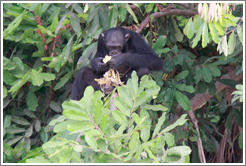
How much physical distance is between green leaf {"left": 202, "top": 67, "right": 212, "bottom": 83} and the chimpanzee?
1.74 ft

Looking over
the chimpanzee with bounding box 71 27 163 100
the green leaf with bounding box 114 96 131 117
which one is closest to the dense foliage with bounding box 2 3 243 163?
the chimpanzee with bounding box 71 27 163 100

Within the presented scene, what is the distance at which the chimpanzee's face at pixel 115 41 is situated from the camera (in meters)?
5.70

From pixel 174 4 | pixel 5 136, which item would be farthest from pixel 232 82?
pixel 5 136

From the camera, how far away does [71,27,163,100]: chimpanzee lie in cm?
563

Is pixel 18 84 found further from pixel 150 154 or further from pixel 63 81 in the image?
pixel 150 154

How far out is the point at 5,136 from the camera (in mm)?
6141

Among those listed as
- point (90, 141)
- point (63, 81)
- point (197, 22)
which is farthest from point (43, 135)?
point (90, 141)

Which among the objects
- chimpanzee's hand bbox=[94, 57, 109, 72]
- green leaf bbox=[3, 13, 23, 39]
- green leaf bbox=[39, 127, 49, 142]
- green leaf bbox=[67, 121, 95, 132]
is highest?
green leaf bbox=[3, 13, 23, 39]

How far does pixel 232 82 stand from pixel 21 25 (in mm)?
2523

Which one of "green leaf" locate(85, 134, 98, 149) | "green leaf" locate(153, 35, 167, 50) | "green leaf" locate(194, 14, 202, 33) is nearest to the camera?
"green leaf" locate(85, 134, 98, 149)

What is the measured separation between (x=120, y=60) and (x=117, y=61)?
0.13ft

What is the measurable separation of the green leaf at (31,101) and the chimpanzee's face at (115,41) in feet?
3.54

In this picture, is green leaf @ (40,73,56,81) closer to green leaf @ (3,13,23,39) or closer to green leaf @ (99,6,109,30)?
green leaf @ (3,13,23,39)

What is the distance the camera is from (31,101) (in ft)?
20.2
